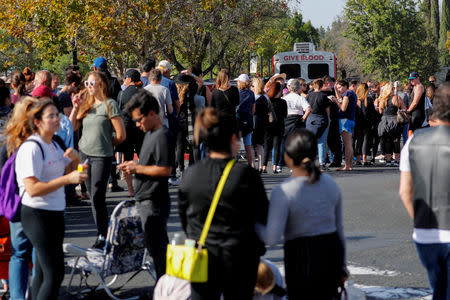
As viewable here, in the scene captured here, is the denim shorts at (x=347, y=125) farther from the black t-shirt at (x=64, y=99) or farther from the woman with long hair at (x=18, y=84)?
the woman with long hair at (x=18, y=84)

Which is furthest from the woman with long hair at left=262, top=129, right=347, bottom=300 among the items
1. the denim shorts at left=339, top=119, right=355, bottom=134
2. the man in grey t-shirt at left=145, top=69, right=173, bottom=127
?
the denim shorts at left=339, top=119, right=355, bottom=134

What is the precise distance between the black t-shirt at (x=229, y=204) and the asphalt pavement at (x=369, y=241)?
3.96 feet

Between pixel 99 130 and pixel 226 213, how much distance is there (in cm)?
366

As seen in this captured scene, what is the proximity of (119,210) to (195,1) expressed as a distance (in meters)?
22.9

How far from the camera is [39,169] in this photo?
454cm

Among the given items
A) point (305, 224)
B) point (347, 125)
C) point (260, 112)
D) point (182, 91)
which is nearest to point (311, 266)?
point (305, 224)

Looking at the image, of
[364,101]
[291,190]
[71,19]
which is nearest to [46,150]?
[291,190]

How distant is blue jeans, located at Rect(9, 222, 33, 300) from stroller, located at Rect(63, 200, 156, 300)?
370 millimetres

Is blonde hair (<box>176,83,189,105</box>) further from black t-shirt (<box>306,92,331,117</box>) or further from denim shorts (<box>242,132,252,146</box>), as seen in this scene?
black t-shirt (<box>306,92,331,117</box>)

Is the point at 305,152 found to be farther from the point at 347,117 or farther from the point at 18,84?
the point at 347,117

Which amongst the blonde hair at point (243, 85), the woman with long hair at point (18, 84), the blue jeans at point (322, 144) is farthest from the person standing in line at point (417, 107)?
the woman with long hair at point (18, 84)

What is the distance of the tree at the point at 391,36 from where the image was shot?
56906 mm

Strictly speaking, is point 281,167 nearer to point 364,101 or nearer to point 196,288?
point 364,101

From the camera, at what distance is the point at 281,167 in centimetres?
1392
